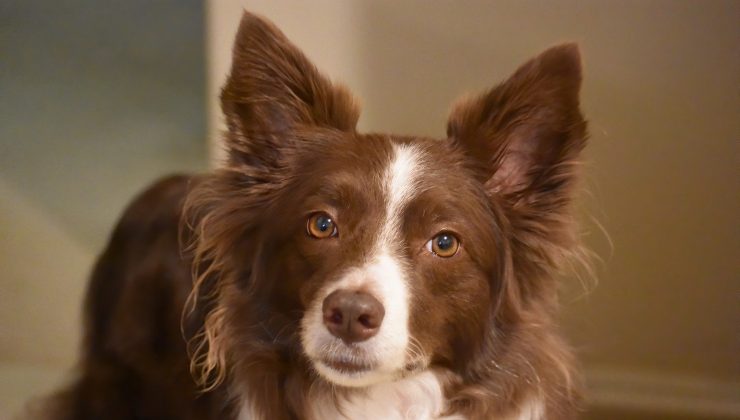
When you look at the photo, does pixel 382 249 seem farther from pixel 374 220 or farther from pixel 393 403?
pixel 393 403

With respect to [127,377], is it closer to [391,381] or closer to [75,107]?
[391,381]

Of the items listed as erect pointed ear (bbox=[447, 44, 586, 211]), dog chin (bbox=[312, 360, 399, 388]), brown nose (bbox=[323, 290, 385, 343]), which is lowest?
dog chin (bbox=[312, 360, 399, 388])

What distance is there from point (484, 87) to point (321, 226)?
1.19 metres

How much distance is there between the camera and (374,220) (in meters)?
1.70

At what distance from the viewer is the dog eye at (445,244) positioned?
1740 mm

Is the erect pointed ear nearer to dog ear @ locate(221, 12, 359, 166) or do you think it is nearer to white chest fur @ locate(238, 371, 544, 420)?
dog ear @ locate(221, 12, 359, 166)

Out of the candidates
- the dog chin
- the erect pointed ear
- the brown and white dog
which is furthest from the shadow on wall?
the erect pointed ear

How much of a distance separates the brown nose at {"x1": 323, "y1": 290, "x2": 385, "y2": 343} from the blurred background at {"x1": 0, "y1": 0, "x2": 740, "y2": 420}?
43.9 inches

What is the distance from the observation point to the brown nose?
4.98ft

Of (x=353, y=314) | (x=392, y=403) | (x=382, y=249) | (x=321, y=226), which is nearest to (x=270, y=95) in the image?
(x=321, y=226)

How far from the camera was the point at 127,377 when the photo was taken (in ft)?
8.04

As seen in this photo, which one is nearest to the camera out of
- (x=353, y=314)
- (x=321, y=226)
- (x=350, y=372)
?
(x=353, y=314)

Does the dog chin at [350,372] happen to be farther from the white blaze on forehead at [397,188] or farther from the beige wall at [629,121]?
the beige wall at [629,121]

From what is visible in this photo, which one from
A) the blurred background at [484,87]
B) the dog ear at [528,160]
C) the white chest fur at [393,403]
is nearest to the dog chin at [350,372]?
the white chest fur at [393,403]
